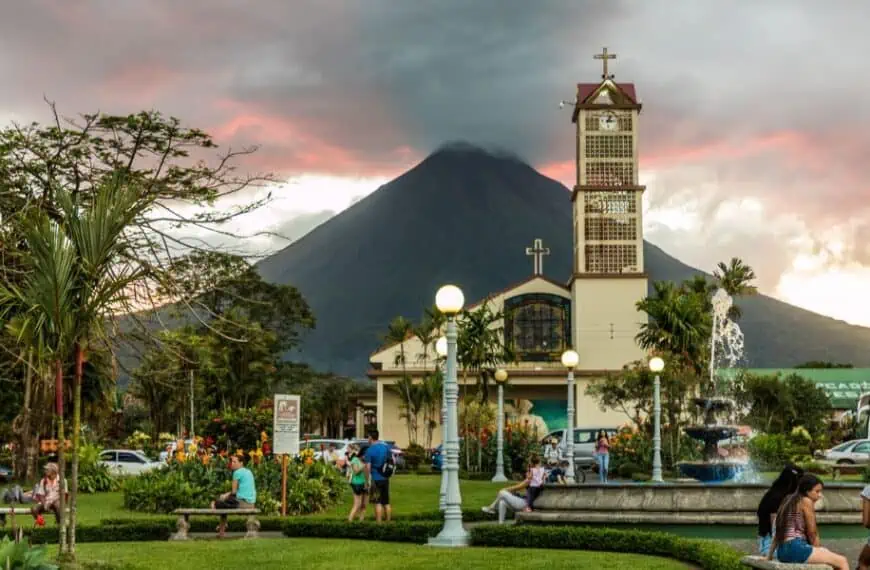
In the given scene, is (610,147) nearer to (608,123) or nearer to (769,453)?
(608,123)

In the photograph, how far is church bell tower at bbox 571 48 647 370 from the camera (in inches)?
2992

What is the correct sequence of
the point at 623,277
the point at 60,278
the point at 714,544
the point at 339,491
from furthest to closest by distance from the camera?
the point at 623,277 < the point at 339,491 < the point at 714,544 < the point at 60,278

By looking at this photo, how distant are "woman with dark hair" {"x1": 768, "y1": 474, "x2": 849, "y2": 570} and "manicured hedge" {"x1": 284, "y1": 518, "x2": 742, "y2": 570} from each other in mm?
1520

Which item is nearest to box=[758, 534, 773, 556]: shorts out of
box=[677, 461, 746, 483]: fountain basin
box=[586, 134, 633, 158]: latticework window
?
box=[677, 461, 746, 483]: fountain basin

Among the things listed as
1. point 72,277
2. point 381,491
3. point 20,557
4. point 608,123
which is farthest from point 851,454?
point 20,557

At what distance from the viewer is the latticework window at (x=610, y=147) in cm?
7712

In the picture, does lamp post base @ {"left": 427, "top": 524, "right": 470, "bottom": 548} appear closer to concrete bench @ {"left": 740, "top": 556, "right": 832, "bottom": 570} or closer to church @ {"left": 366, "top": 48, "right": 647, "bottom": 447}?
concrete bench @ {"left": 740, "top": 556, "right": 832, "bottom": 570}

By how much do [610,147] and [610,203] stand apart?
3.45 meters

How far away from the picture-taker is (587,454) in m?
43.9

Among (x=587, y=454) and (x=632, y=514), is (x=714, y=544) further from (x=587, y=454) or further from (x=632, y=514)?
(x=587, y=454)

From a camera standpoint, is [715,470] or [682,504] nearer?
[682,504]

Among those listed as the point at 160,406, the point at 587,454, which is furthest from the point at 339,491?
the point at 160,406

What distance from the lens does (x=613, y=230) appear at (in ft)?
253

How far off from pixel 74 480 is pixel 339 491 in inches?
606
